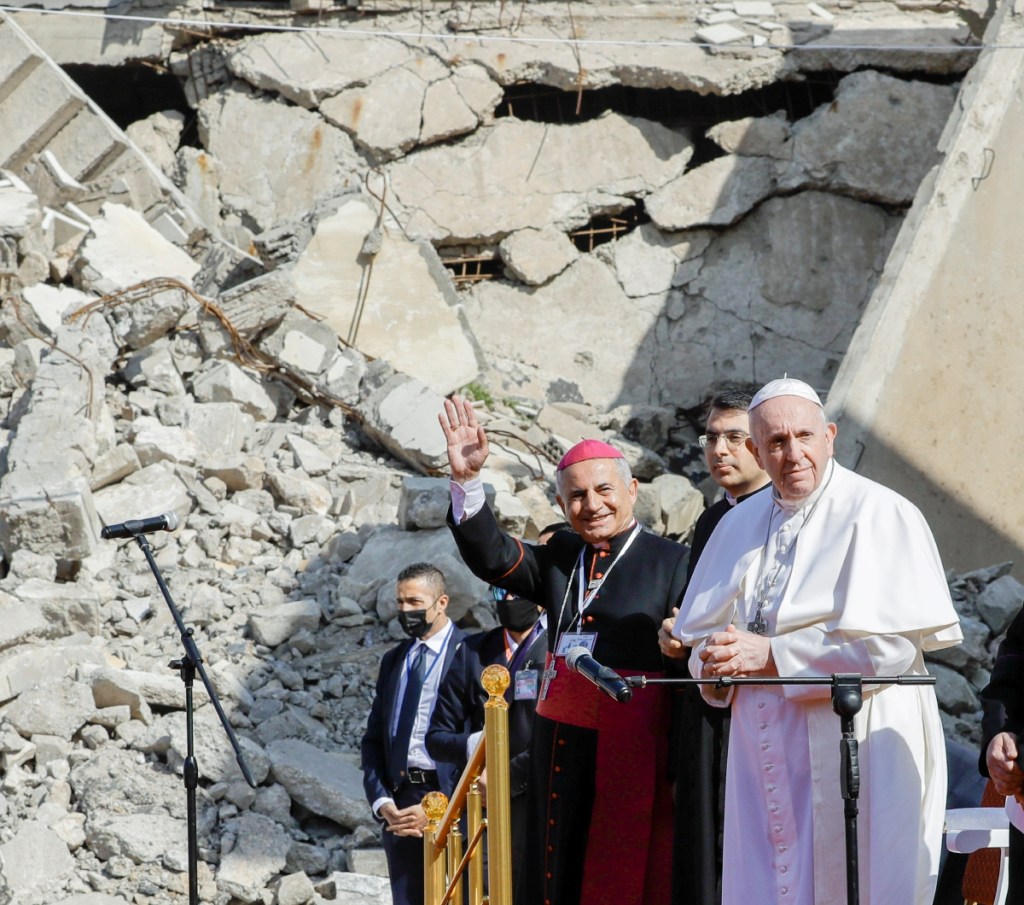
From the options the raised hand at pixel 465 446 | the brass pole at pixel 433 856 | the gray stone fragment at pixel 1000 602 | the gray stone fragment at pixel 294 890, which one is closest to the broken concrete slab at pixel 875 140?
the gray stone fragment at pixel 1000 602

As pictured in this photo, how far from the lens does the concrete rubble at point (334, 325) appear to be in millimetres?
6746

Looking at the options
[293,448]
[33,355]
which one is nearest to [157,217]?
[33,355]

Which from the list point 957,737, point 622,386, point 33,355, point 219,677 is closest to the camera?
point 957,737

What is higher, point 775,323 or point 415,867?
point 775,323

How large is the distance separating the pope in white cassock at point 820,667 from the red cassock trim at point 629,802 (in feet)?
1.54

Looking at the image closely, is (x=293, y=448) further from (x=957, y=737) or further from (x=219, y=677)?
(x=957, y=737)

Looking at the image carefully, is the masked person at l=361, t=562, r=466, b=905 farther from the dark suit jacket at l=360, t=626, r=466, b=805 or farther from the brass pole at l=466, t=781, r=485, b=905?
the brass pole at l=466, t=781, r=485, b=905

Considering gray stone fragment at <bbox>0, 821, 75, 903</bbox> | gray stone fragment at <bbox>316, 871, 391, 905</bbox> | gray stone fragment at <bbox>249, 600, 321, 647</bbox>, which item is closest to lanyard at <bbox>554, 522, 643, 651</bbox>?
gray stone fragment at <bbox>316, 871, 391, 905</bbox>

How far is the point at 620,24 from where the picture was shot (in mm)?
12852

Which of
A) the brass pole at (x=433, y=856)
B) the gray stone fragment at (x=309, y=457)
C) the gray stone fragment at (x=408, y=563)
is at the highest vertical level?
the gray stone fragment at (x=309, y=457)

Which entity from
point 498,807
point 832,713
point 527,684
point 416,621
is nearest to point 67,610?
point 416,621

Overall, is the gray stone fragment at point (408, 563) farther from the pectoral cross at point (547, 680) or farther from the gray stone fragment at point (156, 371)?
the pectoral cross at point (547, 680)

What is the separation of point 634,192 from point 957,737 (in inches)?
277

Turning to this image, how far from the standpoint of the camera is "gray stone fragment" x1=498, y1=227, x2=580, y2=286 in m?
12.6
